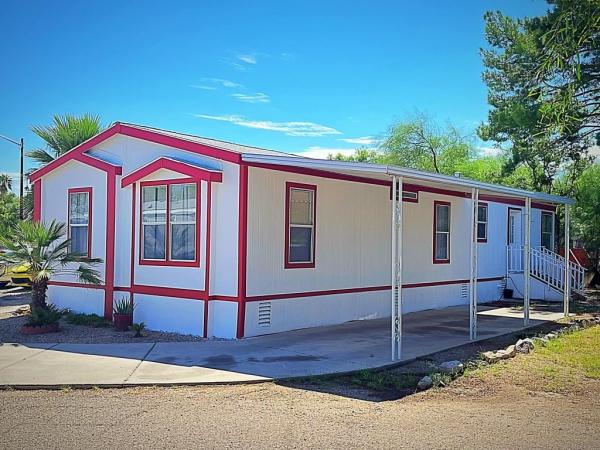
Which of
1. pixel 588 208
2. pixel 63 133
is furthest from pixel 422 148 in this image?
pixel 63 133

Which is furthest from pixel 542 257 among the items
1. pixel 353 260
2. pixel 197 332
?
pixel 197 332

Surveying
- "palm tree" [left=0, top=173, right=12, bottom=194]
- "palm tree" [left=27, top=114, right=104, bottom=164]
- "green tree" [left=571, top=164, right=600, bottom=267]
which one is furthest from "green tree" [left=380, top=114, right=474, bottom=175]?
"palm tree" [left=0, top=173, right=12, bottom=194]

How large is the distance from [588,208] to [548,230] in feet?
6.55

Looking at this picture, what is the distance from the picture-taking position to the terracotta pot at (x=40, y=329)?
11.3 meters

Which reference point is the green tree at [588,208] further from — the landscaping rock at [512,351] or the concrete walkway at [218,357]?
the landscaping rock at [512,351]

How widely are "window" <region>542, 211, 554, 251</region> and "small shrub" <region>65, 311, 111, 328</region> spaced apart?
15346mm

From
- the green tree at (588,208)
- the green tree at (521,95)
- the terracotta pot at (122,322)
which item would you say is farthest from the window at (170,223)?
the green tree at (588,208)

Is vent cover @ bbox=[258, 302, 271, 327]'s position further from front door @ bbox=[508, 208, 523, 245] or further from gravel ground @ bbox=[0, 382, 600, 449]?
front door @ bbox=[508, 208, 523, 245]

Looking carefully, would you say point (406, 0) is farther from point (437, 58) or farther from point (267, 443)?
point (267, 443)

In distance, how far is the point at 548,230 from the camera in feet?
71.8

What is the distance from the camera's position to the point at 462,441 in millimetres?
5535

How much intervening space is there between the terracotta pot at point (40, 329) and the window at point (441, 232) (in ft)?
29.9

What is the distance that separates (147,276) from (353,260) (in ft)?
13.9

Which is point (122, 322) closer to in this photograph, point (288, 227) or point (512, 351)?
point (288, 227)
